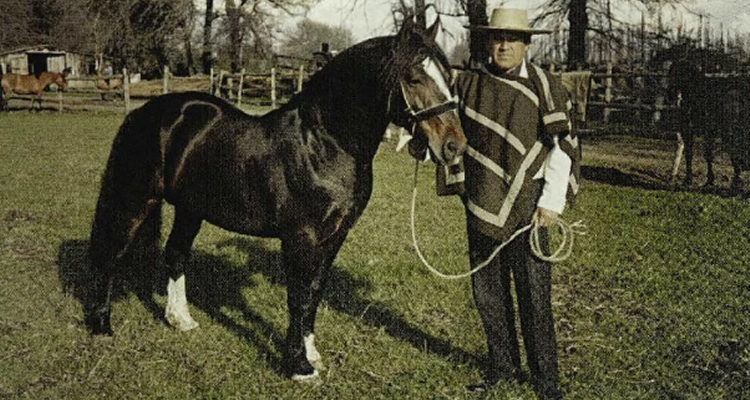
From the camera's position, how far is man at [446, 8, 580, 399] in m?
3.25

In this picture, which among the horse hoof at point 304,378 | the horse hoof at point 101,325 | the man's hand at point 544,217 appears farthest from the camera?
the horse hoof at point 101,325

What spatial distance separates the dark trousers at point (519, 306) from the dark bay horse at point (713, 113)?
727cm

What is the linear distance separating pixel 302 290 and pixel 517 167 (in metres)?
1.44

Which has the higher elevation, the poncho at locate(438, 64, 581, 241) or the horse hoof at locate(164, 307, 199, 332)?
the poncho at locate(438, 64, 581, 241)

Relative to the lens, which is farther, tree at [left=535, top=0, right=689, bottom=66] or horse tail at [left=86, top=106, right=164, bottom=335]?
tree at [left=535, top=0, right=689, bottom=66]

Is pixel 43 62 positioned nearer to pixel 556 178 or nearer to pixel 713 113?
pixel 713 113

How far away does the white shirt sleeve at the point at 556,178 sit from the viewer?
10.7 feet

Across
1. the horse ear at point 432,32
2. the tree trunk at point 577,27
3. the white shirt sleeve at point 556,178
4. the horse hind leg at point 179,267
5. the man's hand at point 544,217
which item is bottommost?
the horse hind leg at point 179,267

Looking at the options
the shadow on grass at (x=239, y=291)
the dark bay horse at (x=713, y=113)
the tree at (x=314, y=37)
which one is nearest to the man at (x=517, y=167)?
the shadow on grass at (x=239, y=291)

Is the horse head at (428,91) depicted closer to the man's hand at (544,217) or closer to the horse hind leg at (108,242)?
the man's hand at (544,217)

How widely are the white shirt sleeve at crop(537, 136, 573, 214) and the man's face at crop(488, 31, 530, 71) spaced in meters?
0.43

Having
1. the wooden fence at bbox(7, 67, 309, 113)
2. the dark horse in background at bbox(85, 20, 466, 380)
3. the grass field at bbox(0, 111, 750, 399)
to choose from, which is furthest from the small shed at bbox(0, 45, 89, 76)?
the dark horse in background at bbox(85, 20, 466, 380)

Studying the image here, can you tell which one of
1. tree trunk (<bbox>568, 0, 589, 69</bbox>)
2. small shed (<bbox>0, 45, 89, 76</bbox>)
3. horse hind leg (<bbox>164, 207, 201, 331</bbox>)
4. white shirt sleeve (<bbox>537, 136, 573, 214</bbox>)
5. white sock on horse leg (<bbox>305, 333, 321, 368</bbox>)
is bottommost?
white sock on horse leg (<bbox>305, 333, 321, 368</bbox>)

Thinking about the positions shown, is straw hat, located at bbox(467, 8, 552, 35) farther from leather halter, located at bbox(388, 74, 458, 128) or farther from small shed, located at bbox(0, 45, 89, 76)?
small shed, located at bbox(0, 45, 89, 76)
